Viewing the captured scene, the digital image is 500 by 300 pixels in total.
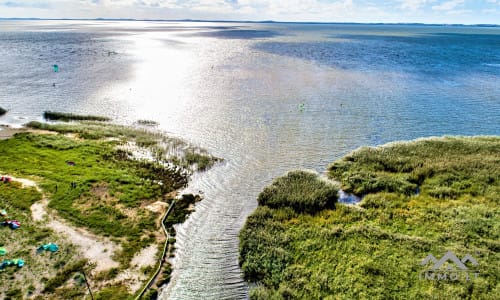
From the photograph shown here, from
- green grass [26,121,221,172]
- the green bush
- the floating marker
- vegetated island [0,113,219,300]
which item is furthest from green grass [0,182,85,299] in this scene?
the floating marker

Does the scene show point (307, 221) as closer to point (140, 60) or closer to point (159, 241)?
point (159, 241)

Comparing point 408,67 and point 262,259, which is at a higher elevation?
point 408,67

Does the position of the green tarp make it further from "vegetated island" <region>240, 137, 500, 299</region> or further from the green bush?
the green bush

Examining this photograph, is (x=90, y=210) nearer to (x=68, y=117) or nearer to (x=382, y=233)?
(x=382, y=233)

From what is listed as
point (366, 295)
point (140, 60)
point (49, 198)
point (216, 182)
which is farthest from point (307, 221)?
point (140, 60)

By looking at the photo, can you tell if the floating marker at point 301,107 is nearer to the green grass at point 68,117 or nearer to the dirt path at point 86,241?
the green grass at point 68,117
